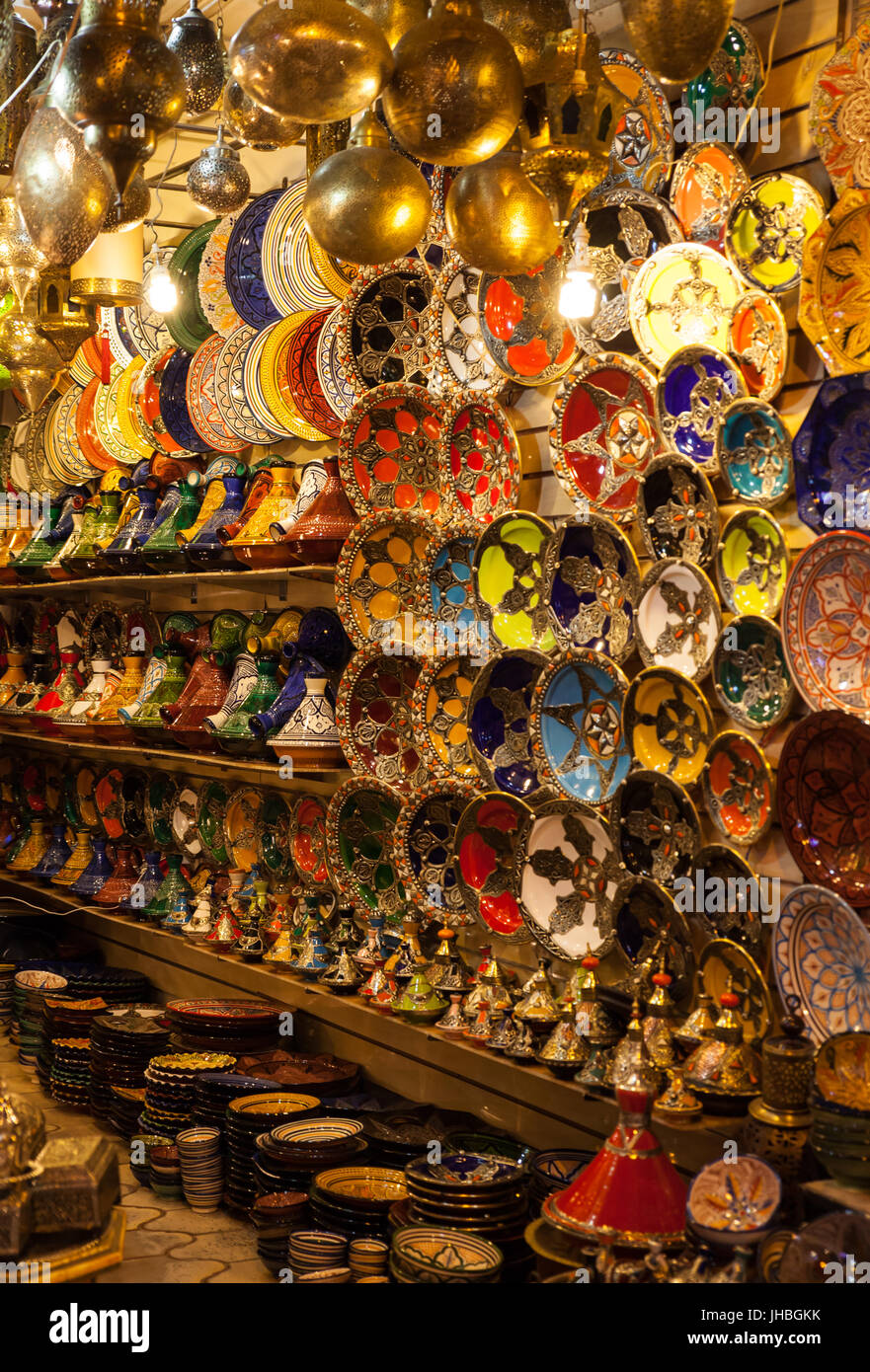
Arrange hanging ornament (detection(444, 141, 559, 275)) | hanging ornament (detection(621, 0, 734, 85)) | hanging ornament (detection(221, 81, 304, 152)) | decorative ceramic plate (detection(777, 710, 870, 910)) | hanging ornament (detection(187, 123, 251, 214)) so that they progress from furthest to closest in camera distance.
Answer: hanging ornament (detection(187, 123, 251, 214)) < decorative ceramic plate (detection(777, 710, 870, 910)) < hanging ornament (detection(221, 81, 304, 152)) < hanging ornament (detection(444, 141, 559, 275)) < hanging ornament (detection(621, 0, 734, 85))

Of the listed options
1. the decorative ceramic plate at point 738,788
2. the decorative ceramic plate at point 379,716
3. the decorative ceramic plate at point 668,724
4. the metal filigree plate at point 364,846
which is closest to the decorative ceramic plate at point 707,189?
the decorative ceramic plate at point 668,724


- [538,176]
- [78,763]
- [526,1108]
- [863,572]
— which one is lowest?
[526,1108]

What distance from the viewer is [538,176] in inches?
53.2

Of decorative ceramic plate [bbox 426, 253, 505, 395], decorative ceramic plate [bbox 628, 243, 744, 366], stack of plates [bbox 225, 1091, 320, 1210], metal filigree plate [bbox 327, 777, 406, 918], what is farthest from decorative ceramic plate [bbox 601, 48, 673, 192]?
stack of plates [bbox 225, 1091, 320, 1210]

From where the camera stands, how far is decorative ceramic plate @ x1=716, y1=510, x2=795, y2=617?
2.23 meters

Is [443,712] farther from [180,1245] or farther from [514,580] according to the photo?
[180,1245]

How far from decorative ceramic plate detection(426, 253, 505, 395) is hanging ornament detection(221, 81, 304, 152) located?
112cm

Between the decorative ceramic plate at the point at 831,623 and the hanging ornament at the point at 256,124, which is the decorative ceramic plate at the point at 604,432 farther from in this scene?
the hanging ornament at the point at 256,124

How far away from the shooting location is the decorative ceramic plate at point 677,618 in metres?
2.37

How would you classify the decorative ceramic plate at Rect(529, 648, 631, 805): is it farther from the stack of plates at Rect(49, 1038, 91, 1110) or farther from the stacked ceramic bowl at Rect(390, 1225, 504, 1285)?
the stack of plates at Rect(49, 1038, 91, 1110)

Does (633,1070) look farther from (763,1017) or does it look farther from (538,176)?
(538,176)

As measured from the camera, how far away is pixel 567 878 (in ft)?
9.03

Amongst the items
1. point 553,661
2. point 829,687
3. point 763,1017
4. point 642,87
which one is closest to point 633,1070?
point 763,1017
